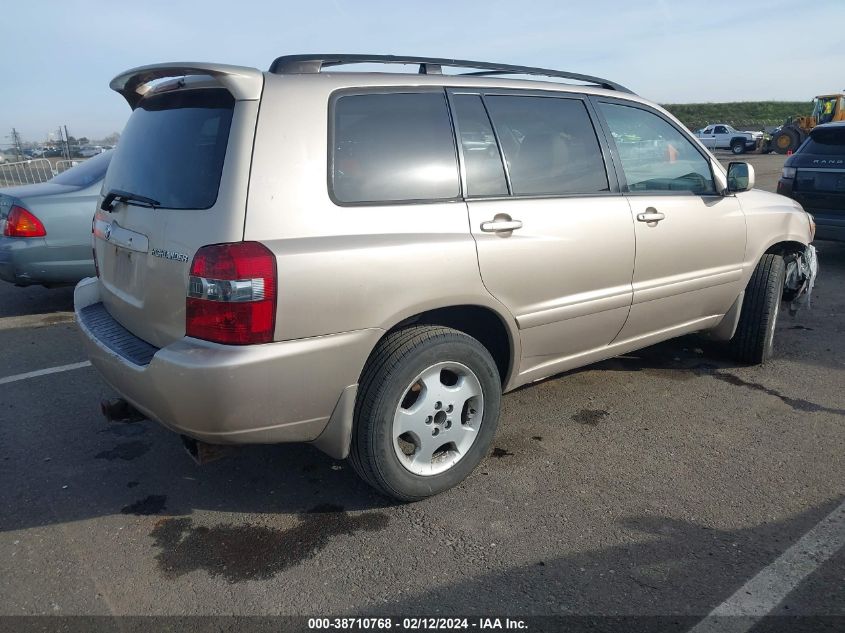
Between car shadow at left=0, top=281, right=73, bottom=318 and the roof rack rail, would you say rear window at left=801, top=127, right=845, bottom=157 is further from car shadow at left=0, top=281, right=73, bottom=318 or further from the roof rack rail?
car shadow at left=0, top=281, right=73, bottom=318

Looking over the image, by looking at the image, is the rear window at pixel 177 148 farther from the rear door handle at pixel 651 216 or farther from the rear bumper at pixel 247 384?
the rear door handle at pixel 651 216

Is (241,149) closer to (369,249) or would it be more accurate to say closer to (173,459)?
(369,249)

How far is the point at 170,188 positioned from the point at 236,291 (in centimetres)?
68

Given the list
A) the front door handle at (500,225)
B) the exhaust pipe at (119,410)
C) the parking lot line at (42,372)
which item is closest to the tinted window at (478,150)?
the front door handle at (500,225)

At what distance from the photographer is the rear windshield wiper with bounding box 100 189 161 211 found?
9.31 feet

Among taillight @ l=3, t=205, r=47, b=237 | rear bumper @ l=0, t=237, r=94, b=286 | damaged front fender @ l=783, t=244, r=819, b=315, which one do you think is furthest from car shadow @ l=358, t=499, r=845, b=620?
taillight @ l=3, t=205, r=47, b=237

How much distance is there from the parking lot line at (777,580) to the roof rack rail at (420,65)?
254 centimetres

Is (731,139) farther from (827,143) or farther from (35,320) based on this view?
(35,320)

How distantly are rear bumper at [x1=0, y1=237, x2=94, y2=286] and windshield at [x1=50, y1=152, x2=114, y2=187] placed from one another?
0.74m

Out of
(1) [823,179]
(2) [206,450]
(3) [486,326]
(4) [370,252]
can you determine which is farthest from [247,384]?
(1) [823,179]

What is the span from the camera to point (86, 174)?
21.2 feet

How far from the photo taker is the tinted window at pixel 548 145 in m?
3.29

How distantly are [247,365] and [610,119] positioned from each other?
253 centimetres

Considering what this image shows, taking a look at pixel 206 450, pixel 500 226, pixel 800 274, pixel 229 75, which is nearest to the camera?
pixel 229 75
